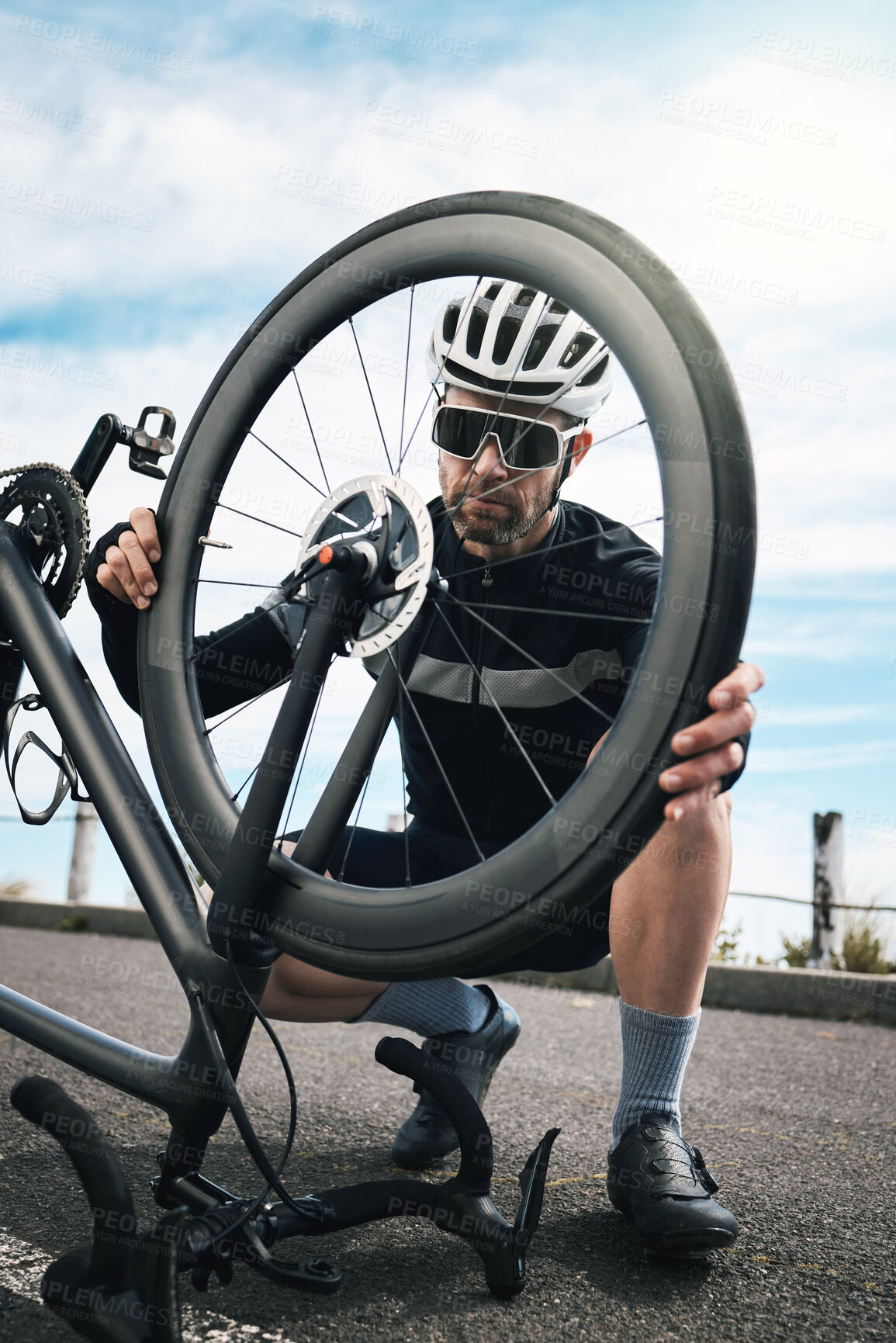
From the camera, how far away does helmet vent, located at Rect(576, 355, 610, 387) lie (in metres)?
1.69

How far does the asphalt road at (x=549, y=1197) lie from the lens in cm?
115

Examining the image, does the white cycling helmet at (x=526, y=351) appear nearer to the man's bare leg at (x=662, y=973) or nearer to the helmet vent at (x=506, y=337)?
the helmet vent at (x=506, y=337)

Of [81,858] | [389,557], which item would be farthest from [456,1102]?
[81,858]

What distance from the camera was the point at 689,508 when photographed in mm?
1024

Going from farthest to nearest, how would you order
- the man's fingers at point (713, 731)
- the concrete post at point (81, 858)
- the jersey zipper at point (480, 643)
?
the concrete post at point (81, 858) < the jersey zipper at point (480, 643) < the man's fingers at point (713, 731)

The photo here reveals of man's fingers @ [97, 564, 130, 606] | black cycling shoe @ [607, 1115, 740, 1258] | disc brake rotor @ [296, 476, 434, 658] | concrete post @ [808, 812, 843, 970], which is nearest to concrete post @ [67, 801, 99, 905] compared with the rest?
concrete post @ [808, 812, 843, 970]

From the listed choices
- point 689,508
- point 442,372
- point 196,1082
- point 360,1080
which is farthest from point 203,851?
point 360,1080

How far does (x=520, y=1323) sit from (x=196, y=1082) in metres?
0.47

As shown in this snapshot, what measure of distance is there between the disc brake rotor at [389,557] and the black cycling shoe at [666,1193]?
841mm

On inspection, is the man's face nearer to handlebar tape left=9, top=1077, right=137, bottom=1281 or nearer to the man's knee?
the man's knee

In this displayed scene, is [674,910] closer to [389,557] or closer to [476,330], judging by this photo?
[389,557]

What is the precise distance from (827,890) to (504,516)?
15.1 ft

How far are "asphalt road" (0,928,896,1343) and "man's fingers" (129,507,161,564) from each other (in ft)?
3.03

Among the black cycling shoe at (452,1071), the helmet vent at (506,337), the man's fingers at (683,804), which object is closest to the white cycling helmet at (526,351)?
the helmet vent at (506,337)
